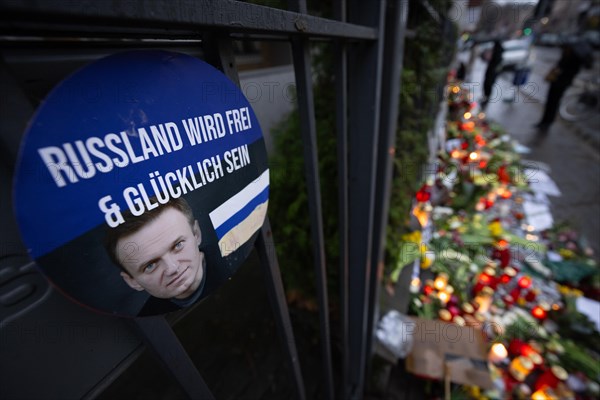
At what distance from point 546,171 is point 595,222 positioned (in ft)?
5.48

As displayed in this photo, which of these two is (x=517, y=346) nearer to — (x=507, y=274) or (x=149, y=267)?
(x=507, y=274)

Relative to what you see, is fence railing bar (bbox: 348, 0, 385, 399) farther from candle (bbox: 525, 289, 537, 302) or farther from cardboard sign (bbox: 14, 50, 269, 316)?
candle (bbox: 525, 289, 537, 302)

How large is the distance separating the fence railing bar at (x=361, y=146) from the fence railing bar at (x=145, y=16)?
2.21 feet

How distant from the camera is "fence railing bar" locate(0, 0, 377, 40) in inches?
10.6

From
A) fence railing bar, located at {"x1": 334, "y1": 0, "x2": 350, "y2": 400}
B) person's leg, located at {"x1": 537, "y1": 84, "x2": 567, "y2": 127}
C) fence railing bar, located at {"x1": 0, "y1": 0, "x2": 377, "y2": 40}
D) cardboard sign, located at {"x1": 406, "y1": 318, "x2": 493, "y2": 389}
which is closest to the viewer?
fence railing bar, located at {"x1": 0, "y1": 0, "x2": 377, "y2": 40}

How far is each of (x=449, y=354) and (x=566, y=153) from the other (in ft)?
23.0

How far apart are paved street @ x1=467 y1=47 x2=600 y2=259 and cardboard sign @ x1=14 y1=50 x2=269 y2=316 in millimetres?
2892

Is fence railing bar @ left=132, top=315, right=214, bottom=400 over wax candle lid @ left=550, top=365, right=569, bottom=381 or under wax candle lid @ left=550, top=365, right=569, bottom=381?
over

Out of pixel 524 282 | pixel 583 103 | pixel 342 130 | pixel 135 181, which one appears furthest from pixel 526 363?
pixel 583 103

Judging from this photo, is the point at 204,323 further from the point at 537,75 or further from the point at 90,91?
the point at 537,75

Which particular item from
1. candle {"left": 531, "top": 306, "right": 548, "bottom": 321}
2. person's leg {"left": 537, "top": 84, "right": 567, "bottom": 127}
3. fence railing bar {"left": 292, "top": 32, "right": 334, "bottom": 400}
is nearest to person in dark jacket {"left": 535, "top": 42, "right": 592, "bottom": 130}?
person's leg {"left": 537, "top": 84, "right": 567, "bottom": 127}

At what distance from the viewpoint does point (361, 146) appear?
1.36m

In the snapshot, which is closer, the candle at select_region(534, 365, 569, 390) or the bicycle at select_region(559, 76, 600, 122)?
the candle at select_region(534, 365, 569, 390)

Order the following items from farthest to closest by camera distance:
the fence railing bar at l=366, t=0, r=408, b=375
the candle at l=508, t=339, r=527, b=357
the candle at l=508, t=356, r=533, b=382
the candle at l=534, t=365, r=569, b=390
→ the candle at l=508, t=339, r=527, b=357
the candle at l=508, t=356, r=533, b=382
the candle at l=534, t=365, r=569, b=390
the fence railing bar at l=366, t=0, r=408, b=375
